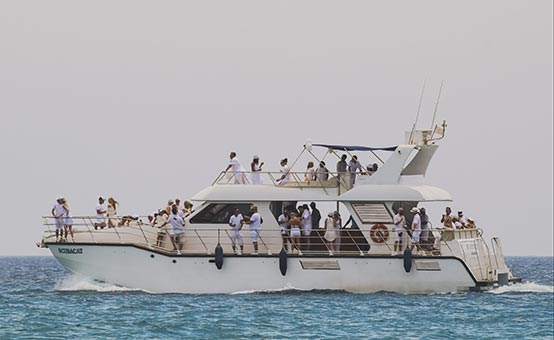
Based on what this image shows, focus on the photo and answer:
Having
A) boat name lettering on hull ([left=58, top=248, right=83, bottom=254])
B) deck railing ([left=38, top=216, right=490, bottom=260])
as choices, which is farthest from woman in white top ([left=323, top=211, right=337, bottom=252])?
boat name lettering on hull ([left=58, top=248, right=83, bottom=254])

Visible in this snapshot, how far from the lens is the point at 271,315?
35.9 meters

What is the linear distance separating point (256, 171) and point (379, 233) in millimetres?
3965

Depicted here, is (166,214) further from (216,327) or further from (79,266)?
(216,327)

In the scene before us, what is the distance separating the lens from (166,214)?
138ft

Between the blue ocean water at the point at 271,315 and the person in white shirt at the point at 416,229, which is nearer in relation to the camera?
the blue ocean water at the point at 271,315

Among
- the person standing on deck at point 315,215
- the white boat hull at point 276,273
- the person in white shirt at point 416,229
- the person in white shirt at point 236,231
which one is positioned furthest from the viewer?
the person standing on deck at point 315,215

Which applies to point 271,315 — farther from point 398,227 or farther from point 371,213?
point 371,213

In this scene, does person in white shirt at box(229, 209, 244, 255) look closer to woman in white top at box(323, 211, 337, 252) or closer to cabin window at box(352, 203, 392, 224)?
woman in white top at box(323, 211, 337, 252)

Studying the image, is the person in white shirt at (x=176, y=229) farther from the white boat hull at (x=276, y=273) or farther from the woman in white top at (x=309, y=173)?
the woman in white top at (x=309, y=173)

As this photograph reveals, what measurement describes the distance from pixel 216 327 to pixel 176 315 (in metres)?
2.40

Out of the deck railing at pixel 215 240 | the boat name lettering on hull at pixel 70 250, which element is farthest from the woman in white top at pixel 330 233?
the boat name lettering on hull at pixel 70 250

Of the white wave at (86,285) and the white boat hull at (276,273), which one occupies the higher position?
the white boat hull at (276,273)

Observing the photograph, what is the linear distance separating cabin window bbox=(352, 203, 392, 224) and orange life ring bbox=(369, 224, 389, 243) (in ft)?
0.95

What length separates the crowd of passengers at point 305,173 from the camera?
41.7 metres
